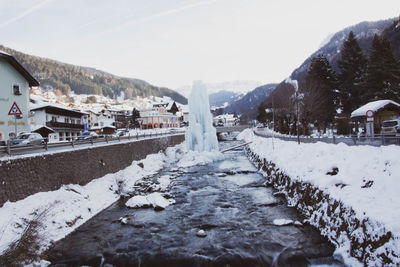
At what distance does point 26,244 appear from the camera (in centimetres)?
855

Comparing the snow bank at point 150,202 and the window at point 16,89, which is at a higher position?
the window at point 16,89

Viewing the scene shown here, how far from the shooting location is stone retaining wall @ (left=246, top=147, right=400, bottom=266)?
698cm

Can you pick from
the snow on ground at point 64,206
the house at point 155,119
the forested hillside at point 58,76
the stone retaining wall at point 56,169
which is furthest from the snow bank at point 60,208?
the forested hillside at point 58,76

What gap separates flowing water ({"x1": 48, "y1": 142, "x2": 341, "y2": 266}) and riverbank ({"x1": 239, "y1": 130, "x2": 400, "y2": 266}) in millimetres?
748

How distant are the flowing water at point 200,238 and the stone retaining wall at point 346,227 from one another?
51 centimetres

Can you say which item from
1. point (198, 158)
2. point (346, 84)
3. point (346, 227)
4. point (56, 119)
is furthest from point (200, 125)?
point (346, 227)

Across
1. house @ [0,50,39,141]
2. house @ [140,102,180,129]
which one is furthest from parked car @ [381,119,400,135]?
house @ [140,102,180,129]

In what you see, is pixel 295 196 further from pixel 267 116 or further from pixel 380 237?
pixel 267 116

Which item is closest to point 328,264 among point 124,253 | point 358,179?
point 358,179

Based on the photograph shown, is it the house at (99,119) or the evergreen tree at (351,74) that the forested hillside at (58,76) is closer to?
the house at (99,119)

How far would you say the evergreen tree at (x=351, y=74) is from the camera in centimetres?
4375

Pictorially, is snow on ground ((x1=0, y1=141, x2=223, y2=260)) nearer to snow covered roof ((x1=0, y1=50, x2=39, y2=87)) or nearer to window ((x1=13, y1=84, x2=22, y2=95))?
window ((x1=13, y1=84, x2=22, y2=95))

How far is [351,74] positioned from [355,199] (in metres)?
42.4

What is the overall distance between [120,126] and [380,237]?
101 m
